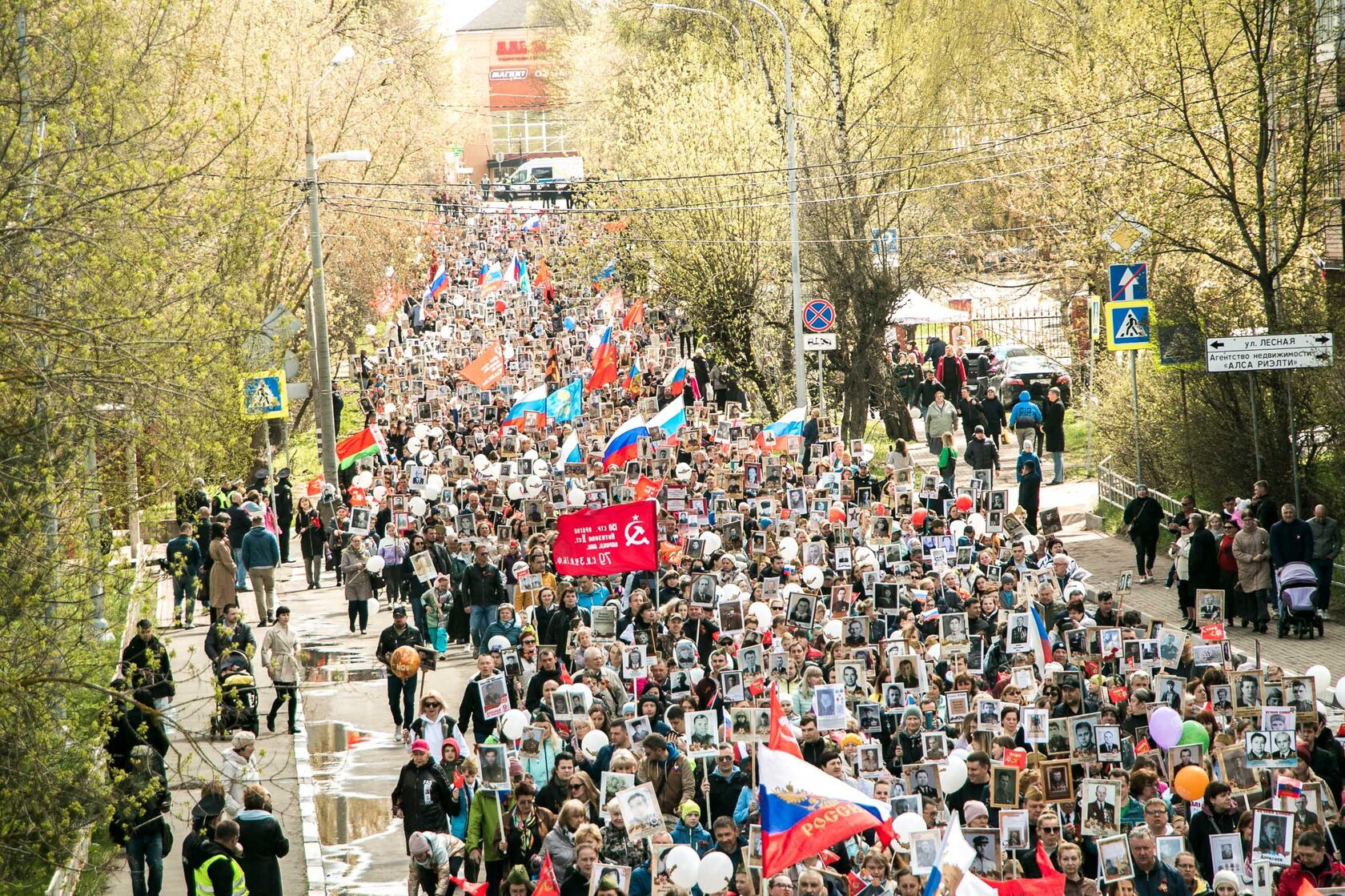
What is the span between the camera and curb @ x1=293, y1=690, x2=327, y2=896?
13.9 m

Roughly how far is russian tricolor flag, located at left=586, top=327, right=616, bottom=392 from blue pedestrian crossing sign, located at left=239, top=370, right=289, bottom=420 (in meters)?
6.48

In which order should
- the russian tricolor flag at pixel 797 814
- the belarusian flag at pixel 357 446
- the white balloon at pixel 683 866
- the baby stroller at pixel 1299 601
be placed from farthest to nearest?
the belarusian flag at pixel 357 446, the baby stroller at pixel 1299 601, the white balloon at pixel 683 866, the russian tricolor flag at pixel 797 814

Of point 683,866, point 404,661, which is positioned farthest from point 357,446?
point 683,866

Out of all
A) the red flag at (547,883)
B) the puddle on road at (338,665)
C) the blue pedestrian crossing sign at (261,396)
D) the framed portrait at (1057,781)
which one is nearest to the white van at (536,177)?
the blue pedestrian crossing sign at (261,396)

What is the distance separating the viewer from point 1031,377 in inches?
1535

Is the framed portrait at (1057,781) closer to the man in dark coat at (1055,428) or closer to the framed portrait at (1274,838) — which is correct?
the framed portrait at (1274,838)

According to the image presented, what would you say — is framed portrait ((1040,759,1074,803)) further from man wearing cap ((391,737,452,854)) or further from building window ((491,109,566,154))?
building window ((491,109,566,154))

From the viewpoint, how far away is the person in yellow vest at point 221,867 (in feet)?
36.3

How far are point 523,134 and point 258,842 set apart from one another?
412 feet

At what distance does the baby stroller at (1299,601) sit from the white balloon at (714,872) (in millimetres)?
11182

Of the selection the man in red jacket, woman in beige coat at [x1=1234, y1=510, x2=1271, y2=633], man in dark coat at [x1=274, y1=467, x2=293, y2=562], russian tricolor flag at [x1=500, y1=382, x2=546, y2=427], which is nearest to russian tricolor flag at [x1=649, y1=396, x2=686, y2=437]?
russian tricolor flag at [x1=500, y1=382, x2=546, y2=427]

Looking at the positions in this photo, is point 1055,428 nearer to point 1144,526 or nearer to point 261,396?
point 1144,526

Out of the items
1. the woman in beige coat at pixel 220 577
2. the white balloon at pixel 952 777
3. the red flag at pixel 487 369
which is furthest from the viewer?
the red flag at pixel 487 369

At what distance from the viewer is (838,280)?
33719 mm
